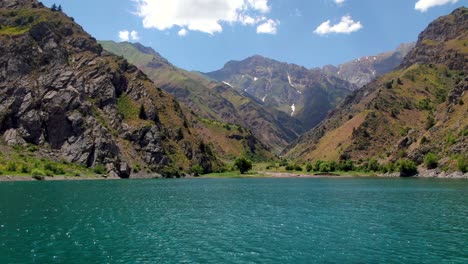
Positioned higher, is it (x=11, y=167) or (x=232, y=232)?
(x=11, y=167)

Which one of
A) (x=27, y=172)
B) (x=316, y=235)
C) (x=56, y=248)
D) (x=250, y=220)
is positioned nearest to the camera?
(x=56, y=248)

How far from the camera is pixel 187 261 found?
4522 centimetres

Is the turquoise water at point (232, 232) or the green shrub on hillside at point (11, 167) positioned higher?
the green shrub on hillside at point (11, 167)

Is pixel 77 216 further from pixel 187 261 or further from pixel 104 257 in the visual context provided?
pixel 187 261

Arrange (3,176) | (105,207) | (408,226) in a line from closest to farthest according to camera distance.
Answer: (408,226) < (105,207) < (3,176)

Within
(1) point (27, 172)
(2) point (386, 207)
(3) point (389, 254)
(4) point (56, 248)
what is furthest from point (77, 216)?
(1) point (27, 172)

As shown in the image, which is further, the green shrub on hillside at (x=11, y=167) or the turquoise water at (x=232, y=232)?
the green shrub on hillside at (x=11, y=167)

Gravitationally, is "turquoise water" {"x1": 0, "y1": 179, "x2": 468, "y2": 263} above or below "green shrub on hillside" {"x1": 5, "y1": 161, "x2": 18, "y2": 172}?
below

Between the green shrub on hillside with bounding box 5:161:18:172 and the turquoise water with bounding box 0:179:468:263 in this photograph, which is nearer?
the turquoise water with bounding box 0:179:468:263

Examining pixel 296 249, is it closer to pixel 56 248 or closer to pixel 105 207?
pixel 56 248

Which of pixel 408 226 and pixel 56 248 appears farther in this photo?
pixel 408 226

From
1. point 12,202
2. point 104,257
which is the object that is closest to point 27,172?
point 12,202

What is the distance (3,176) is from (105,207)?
373ft

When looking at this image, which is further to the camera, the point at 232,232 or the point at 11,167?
the point at 11,167
